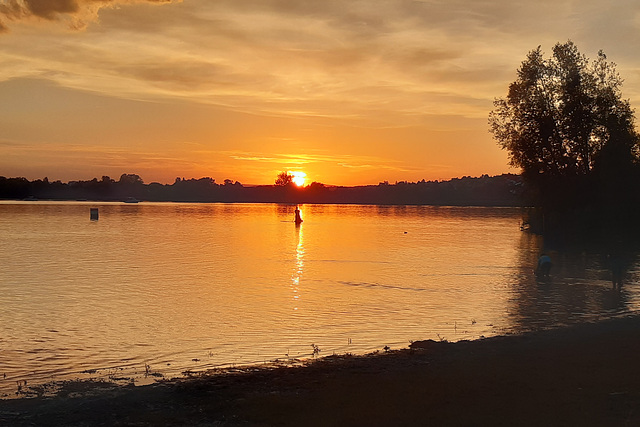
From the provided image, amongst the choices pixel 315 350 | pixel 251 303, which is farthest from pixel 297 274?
pixel 315 350

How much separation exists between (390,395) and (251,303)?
1801 centimetres

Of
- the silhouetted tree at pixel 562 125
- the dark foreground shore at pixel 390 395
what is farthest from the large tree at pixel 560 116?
the dark foreground shore at pixel 390 395

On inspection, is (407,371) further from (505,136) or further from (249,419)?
(505,136)

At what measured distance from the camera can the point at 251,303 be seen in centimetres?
3061

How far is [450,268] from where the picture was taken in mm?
48375

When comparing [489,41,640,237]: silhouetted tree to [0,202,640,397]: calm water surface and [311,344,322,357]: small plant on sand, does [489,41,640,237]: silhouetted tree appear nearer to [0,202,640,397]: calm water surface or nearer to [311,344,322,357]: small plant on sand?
[0,202,640,397]: calm water surface

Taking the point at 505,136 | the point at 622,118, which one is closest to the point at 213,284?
Result: the point at 505,136

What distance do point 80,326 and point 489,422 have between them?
17.9 m

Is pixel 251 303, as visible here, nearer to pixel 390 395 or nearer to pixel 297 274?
pixel 297 274

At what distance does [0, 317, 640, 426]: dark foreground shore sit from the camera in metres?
11.7

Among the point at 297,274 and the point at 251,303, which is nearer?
the point at 251,303

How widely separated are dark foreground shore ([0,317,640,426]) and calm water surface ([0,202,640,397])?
2.72m

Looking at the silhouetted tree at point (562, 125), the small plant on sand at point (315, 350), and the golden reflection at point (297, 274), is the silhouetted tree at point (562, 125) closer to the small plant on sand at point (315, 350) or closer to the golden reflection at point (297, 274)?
the golden reflection at point (297, 274)

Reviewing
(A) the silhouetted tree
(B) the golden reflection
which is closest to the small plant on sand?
(B) the golden reflection
